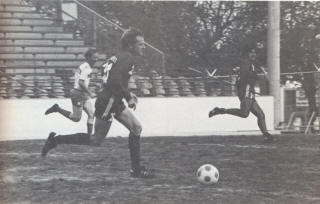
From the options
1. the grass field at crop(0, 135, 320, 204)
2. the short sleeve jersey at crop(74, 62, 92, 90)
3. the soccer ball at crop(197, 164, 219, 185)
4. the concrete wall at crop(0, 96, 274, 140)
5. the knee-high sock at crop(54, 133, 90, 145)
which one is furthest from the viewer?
the concrete wall at crop(0, 96, 274, 140)

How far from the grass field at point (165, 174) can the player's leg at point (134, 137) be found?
14 cm

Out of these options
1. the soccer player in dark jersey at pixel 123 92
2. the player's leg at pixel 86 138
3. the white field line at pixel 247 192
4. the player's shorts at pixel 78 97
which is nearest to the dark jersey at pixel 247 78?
the player's shorts at pixel 78 97

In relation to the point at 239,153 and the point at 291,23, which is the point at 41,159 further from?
the point at 291,23

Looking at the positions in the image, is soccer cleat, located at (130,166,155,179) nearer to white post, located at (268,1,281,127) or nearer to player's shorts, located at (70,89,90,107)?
player's shorts, located at (70,89,90,107)

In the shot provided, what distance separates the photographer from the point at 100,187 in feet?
20.6

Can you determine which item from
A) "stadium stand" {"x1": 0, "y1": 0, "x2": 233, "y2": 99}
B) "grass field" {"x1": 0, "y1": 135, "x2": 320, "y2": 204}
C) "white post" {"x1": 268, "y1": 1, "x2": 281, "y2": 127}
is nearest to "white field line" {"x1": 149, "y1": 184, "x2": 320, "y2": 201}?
"grass field" {"x1": 0, "y1": 135, "x2": 320, "y2": 204}

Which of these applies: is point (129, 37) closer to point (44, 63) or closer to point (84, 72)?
Answer: point (84, 72)

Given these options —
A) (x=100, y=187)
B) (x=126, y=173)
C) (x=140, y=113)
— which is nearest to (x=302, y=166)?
(x=126, y=173)

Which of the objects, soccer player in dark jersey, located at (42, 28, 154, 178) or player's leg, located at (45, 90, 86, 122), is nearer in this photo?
soccer player in dark jersey, located at (42, 28, 154, 178)

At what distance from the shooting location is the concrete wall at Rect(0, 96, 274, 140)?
12.1 m

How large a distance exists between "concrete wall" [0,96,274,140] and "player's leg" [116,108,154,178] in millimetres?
5581

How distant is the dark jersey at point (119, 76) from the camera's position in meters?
6.69

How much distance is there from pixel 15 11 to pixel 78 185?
312 inches

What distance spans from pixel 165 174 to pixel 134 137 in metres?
0.65
